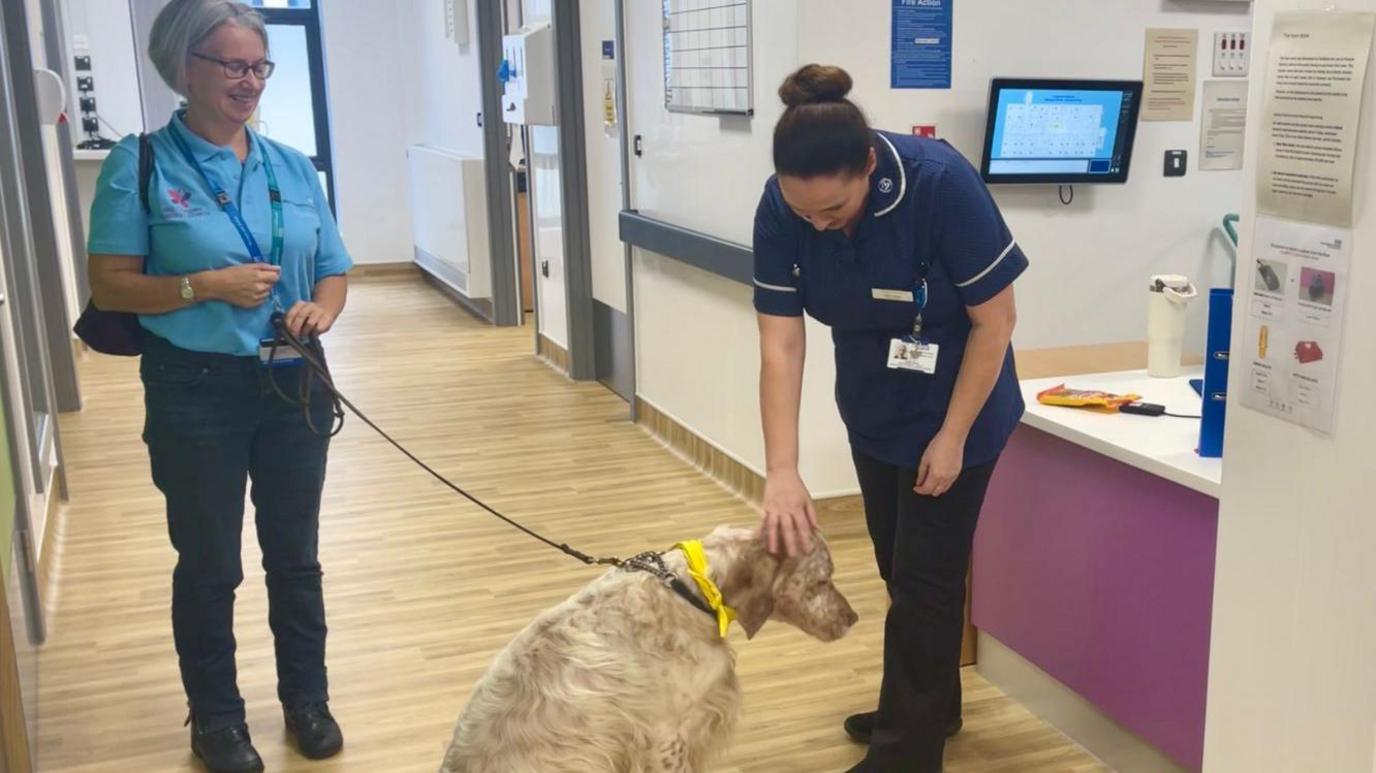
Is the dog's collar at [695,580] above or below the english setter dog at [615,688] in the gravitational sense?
above

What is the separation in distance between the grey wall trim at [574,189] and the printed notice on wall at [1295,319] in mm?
→ 4483

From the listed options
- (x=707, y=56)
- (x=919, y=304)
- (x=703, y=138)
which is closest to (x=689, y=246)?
(x=703, y=138)

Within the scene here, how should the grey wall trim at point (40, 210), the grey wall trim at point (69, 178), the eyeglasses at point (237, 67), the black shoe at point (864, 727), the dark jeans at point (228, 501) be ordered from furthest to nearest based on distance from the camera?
the grey wall trim at point (69, 178) < the grey wall trim at point (40, 210) < the black shoe at point (864, 727) < the dark jeans at point (228, 501) < the eyeglasses at point (237, 67)

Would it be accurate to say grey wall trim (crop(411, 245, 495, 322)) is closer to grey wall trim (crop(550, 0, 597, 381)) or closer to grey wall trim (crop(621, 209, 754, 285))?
grey wall trim (crop(550, 0, 597, 381))

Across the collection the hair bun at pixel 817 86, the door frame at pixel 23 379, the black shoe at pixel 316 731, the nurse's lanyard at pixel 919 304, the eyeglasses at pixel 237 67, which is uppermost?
the eyeglasses at pixel 237 67

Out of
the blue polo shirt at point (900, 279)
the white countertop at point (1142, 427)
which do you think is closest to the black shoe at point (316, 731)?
the blue polo shirt at point (900, 279)

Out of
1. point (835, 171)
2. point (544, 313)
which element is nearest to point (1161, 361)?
point (835, 171)

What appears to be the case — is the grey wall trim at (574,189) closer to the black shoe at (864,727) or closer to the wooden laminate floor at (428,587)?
the wooden laminate floor at (428,587)

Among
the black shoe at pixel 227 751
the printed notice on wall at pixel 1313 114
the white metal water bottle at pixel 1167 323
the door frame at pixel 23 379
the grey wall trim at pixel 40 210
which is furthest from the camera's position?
the grey wall trim at pixel 40 210

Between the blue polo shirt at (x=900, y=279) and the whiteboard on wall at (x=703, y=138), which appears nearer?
the blue polo shirt at (x=900, y=279)

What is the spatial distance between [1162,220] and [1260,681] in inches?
108

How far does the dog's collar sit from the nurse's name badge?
566 millimetres

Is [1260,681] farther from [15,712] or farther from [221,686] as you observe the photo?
[15,712]

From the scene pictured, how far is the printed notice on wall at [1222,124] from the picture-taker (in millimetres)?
4332
